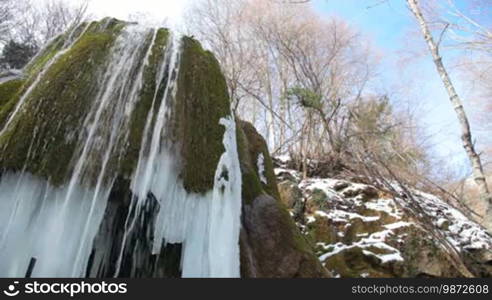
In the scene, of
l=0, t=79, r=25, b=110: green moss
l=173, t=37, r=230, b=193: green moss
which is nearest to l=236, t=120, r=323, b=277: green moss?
l=173, t=37, r=230, b=193: green moss

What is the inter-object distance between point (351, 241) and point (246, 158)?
2.70m

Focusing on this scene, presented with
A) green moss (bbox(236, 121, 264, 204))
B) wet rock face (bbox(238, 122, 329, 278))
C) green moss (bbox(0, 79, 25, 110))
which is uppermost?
green moss (bbox(0, 79, 25, 110))

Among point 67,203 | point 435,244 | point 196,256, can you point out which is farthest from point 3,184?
point 435,244

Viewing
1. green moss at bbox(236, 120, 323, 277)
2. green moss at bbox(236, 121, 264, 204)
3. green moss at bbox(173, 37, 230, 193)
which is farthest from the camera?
green moss at bbox(236, 121, 264, 204)

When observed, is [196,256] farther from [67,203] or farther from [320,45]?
[320,45]

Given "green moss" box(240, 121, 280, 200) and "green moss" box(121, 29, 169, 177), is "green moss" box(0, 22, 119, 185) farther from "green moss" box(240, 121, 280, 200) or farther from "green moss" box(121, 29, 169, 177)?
"green moss" box(240, 121, 280, 200)

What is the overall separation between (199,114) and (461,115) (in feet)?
12.9

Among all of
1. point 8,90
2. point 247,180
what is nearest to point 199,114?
point 247,180

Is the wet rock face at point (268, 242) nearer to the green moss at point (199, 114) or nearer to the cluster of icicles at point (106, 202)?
the cluster of icicles at point (106, 202)

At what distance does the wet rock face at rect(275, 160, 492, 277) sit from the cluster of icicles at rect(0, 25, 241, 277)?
3.02m

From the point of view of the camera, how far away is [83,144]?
251cm

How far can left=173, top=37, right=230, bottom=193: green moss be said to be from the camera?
2723mm

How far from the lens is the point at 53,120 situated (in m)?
2.53

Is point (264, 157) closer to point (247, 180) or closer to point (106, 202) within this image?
point (247, 180)
